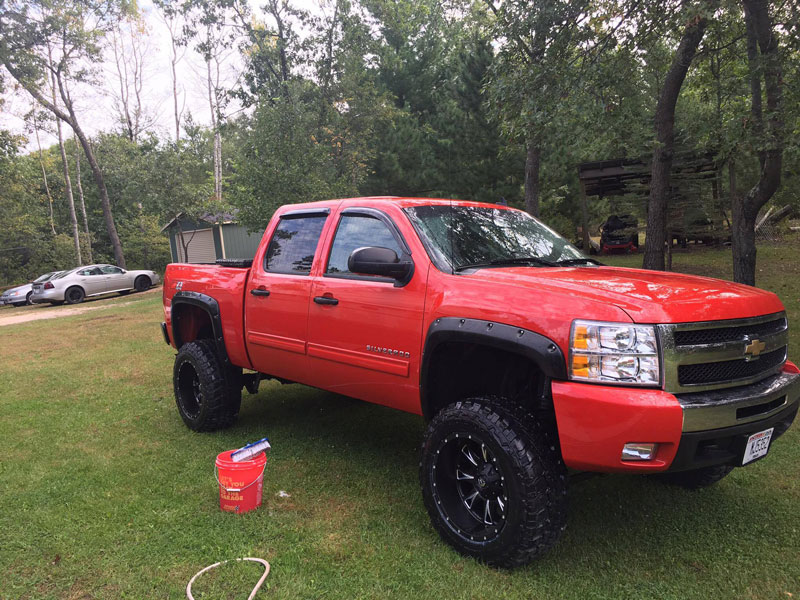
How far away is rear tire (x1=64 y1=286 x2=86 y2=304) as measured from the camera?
21844mm

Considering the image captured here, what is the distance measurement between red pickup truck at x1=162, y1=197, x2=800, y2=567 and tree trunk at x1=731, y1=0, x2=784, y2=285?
5235mm

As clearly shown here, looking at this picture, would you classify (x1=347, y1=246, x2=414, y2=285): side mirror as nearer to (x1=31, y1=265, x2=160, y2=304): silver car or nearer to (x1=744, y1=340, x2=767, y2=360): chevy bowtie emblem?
(x1=744, y1=340, x2=767, y2=360): chevy bowtie emblem

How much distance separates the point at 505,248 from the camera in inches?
147

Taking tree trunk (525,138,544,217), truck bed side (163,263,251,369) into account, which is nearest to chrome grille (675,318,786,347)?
truck bed side (163,263,251,369)

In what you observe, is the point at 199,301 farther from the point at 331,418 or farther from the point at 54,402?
the point at 54,402

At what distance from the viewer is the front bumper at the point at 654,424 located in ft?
8.04

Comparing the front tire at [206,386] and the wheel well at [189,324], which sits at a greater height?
the wheel well at [189,324]

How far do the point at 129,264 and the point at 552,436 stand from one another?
128ft

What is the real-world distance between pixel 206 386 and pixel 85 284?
67.9 ft

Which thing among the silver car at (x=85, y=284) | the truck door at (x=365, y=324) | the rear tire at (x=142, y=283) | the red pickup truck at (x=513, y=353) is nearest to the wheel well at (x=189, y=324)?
→ the red pickup truck at (x=513, y=353)

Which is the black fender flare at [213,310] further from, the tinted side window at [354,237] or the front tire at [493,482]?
the front tire at [493,482]

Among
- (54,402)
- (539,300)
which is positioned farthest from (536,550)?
(54,402)

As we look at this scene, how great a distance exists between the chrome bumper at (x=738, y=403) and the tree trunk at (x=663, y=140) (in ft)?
24.1

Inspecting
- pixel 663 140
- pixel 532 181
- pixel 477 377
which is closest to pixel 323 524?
pixel 477 377
